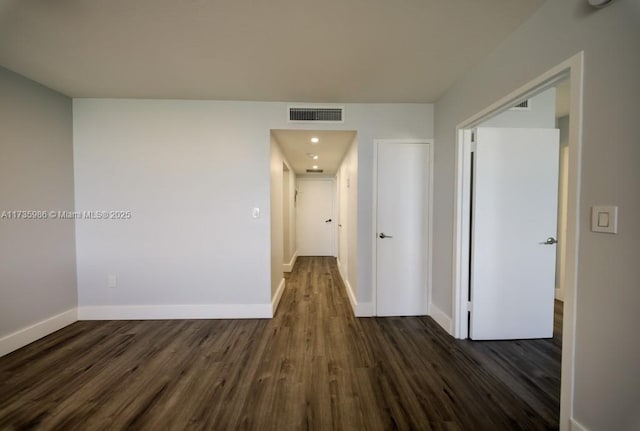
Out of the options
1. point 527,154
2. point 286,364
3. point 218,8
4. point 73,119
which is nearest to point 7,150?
point 73,119

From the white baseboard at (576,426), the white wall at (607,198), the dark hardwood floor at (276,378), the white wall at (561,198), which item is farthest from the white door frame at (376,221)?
the white wall at (561,198)

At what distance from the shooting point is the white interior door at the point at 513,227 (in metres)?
2.12

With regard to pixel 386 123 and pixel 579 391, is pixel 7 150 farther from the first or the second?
pixel 579 391

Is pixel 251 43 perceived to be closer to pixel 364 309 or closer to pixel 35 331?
pixel 364 309

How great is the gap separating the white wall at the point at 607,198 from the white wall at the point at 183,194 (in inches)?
60.2

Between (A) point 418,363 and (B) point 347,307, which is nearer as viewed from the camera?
(A) point 418,363

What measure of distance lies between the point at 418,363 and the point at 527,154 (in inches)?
83.3

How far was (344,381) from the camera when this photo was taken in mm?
1666

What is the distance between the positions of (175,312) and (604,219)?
351cm

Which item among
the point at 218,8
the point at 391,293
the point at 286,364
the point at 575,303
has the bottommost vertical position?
the point at 286,364

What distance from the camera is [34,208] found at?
7.10 feet

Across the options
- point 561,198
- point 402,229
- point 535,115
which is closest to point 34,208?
point 402,229

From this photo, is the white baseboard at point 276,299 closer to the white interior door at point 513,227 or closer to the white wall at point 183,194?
the white wall at point 183,194

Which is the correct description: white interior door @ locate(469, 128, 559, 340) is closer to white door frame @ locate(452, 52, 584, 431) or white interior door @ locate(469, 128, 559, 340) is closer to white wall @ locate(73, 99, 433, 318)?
white door frame @ locate(452, 52, 584, 431)
